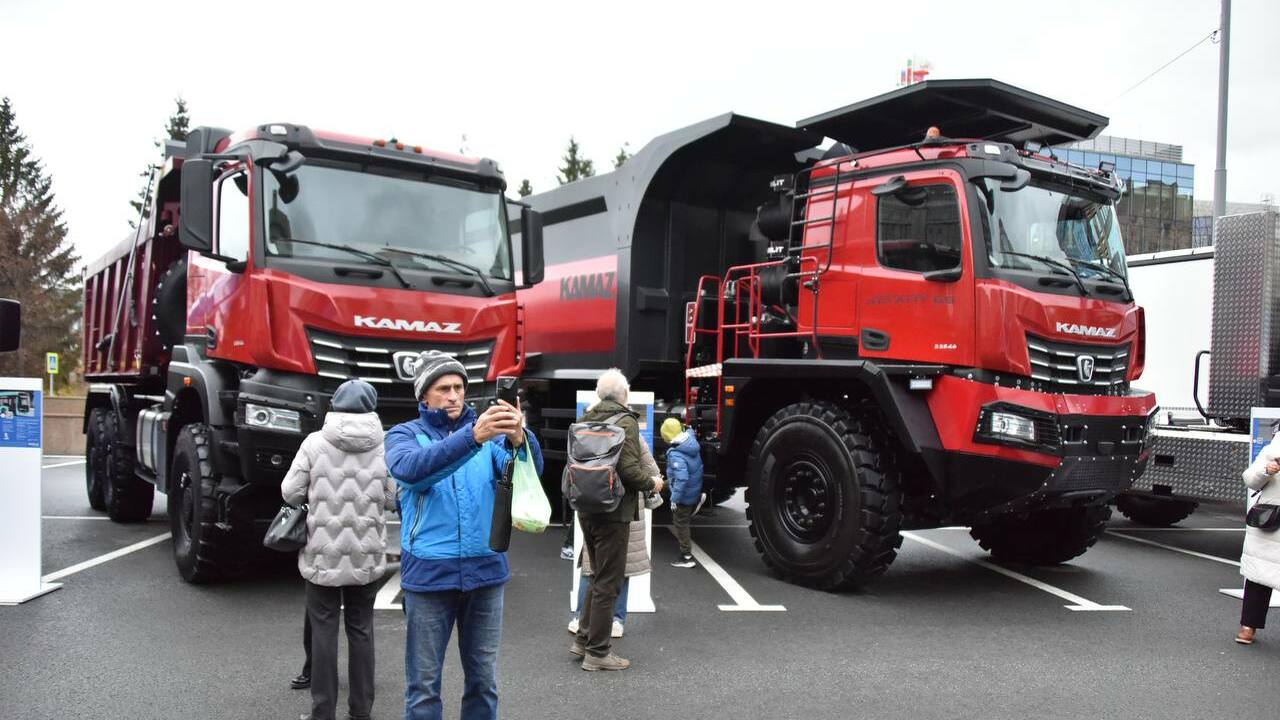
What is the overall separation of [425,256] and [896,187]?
3644 mm

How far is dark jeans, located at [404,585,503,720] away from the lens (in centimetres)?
360

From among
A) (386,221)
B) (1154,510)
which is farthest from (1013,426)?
(1154,510)

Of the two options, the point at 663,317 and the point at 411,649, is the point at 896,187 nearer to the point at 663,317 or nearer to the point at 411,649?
the point at 663,317

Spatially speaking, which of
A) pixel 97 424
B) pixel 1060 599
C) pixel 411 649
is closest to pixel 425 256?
pixel 411 649

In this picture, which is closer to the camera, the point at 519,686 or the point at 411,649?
the point at 411,649

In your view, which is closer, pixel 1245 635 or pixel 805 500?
pixel 1245 635

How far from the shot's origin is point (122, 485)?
1034 centimetres

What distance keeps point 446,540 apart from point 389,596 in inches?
149

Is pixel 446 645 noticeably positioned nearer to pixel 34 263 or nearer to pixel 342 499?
pixel 342 499

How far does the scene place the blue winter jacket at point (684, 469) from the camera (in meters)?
8.07

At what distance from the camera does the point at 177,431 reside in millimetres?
7793

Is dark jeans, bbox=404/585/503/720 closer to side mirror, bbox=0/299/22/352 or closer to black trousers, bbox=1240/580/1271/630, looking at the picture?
side mirror, bbox=0/299/22/352

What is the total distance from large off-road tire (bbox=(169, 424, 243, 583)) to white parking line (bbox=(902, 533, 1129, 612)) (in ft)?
20.7

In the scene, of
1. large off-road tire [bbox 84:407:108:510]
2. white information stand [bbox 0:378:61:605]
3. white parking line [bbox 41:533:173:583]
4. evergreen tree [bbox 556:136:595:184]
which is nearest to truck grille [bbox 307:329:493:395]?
white information stand [bbox 0:378:61:605]
